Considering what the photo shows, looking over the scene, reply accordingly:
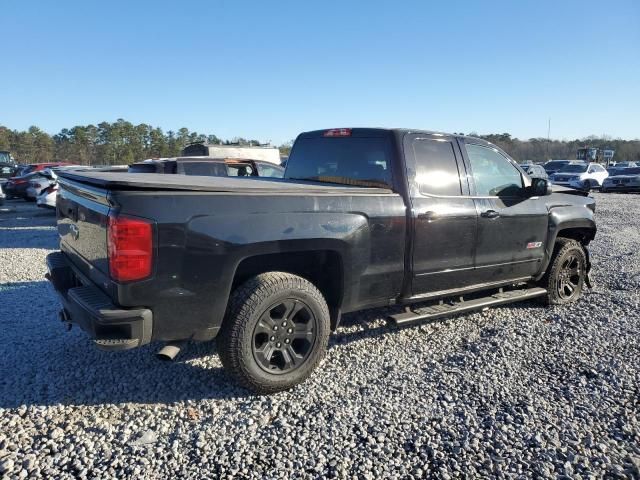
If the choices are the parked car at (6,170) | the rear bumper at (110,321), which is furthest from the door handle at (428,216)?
the parked car at (6,170)

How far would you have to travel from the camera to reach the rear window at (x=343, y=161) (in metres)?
4.04

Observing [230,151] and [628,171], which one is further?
[628,171]

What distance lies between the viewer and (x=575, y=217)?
5305 millimetres

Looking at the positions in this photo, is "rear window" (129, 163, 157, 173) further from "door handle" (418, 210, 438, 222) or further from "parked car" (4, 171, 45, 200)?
"parked car" (4, 171, 45, 200)

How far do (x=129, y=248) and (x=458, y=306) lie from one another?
298cm

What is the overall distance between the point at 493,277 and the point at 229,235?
2.89 m

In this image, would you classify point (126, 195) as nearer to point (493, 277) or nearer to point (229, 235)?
point (229, 235)

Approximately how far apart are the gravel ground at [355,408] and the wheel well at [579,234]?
1203 mm

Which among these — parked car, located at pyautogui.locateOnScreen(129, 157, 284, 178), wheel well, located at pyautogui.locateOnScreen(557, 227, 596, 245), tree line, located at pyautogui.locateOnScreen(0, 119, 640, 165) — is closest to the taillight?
wheel well, located at pyautogui.locateOnScreen(557, 227, 596, 245)

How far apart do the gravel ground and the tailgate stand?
36.6 inches

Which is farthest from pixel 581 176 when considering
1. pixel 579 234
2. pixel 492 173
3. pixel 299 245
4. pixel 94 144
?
pixel 94 144

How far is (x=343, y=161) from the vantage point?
4.39 meters

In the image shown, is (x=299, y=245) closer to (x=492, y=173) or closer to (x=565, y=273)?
(x=492, y=173)

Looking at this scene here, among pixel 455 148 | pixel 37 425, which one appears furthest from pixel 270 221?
pixel 455 148
